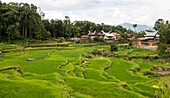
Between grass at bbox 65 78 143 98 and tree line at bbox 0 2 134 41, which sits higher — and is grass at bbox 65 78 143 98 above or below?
below

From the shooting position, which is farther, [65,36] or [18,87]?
[65,36]

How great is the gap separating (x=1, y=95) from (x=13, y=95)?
0.78 metres

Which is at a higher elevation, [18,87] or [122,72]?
[18,87]

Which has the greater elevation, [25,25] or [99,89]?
[25,25]

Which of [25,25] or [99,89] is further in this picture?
[25,25]

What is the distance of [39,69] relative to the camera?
35.8 m

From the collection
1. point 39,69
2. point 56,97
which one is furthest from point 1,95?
point 39,69

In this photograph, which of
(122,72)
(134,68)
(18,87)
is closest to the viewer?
(18,87)

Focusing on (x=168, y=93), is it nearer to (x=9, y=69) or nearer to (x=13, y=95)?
(x=13, y=95)

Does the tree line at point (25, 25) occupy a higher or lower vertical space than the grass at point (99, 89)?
higher

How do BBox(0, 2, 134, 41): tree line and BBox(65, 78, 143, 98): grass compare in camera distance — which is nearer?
BBox(65, 78, 143, 98): grass

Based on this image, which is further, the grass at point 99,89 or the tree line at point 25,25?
the tree line at point 25,25

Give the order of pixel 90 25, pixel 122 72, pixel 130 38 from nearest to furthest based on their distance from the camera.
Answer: pixel 122 72 < pixel 130 38 < pixel 90 25

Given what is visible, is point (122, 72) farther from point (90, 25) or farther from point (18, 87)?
point (90, 25)
